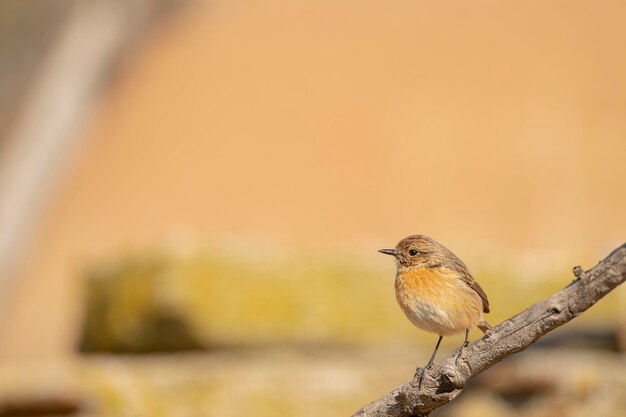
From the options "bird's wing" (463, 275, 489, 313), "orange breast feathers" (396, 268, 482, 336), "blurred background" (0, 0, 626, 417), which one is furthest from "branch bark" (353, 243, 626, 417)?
"blurred background" (0, 0, 626, 417)

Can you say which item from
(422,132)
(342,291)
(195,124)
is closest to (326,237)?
(422,132)

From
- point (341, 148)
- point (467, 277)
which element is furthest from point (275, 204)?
point (467, 277)

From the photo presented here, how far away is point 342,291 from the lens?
7418 millimetres

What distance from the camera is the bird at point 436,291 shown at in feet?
13.1

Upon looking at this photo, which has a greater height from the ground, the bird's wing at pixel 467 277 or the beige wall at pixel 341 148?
the beige wall at pixel 341 148

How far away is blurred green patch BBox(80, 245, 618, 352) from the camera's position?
7258mm

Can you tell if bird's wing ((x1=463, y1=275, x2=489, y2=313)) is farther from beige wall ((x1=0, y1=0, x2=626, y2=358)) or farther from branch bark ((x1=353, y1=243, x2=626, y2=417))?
beige wall ((x1=0, y1=0, x2=626, y2=358))

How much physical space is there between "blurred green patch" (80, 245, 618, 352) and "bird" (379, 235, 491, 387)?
3035 mm

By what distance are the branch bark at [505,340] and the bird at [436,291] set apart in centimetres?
31

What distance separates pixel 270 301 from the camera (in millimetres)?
7367

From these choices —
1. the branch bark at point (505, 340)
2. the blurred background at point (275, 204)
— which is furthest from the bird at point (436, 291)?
the blurred background at point (275, 204)

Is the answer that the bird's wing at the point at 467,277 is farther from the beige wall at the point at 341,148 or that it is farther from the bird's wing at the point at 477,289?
the beige wall at the point at 341,148

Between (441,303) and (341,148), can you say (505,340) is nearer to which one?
(441,303)

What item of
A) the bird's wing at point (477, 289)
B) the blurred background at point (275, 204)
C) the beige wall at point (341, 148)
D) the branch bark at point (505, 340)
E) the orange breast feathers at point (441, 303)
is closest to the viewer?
the branch bark at point (505, 340)
